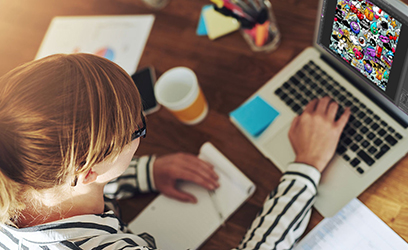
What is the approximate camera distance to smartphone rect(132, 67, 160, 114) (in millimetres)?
1022

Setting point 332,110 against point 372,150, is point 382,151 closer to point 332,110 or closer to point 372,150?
point 372,150

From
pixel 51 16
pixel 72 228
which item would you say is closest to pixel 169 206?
pixel 72 228

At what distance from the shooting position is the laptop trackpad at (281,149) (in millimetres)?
841

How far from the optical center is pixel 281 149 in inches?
33.7

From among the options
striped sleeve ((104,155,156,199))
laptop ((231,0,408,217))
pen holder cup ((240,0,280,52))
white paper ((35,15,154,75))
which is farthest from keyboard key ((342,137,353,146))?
white paper ((35,15,154,75))

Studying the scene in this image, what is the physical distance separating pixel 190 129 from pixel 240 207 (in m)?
0.24

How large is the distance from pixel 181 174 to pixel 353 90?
0.42 meters

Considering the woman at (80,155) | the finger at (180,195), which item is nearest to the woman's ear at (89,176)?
the woman at (80,155)

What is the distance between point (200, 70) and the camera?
1032 mm

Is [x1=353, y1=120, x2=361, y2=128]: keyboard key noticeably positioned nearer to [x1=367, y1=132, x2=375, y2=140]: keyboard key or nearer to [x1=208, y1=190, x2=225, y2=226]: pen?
[x1=367, y1=132, x2=375, y2=140]: keyboard key

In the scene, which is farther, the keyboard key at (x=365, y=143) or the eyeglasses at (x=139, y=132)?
the keyboard key at (x=365, y=143)

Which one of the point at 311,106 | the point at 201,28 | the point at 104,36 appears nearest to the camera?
the point at 311,106

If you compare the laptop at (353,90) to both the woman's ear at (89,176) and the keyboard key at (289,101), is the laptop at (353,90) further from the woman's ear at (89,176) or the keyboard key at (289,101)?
the woman's ear at (89,176)

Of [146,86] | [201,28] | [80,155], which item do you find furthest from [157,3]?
[80,155]
